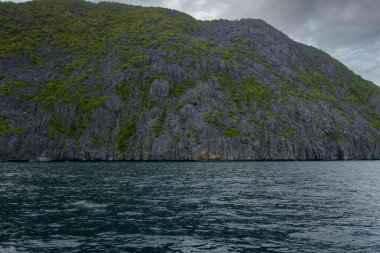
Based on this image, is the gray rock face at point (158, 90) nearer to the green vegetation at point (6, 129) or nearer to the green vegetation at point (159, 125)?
the green vegetation at point (159, 125)

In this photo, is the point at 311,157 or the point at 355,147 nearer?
the point at 311,157

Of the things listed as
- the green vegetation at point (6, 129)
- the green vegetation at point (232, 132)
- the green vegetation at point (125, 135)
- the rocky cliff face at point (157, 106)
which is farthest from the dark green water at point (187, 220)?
the green vegetation at point (6, 129)

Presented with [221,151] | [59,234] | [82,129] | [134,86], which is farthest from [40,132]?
[59,234]

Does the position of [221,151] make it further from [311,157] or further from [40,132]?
[40,132]

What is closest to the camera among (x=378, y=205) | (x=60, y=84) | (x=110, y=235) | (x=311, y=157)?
(x=110, y=235)

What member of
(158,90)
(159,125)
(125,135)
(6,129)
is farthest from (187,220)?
(158,90)

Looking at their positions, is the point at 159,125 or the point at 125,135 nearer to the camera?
the point at 125,135

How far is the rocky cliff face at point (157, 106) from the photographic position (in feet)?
442

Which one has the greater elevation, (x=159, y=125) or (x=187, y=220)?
(x=159, y=125)

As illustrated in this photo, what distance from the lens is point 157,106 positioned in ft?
484

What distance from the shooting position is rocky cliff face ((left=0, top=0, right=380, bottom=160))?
5305 inches

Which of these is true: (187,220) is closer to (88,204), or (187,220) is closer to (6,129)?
(88,204)

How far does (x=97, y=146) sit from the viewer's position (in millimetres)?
135125

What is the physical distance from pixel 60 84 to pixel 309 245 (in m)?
156
